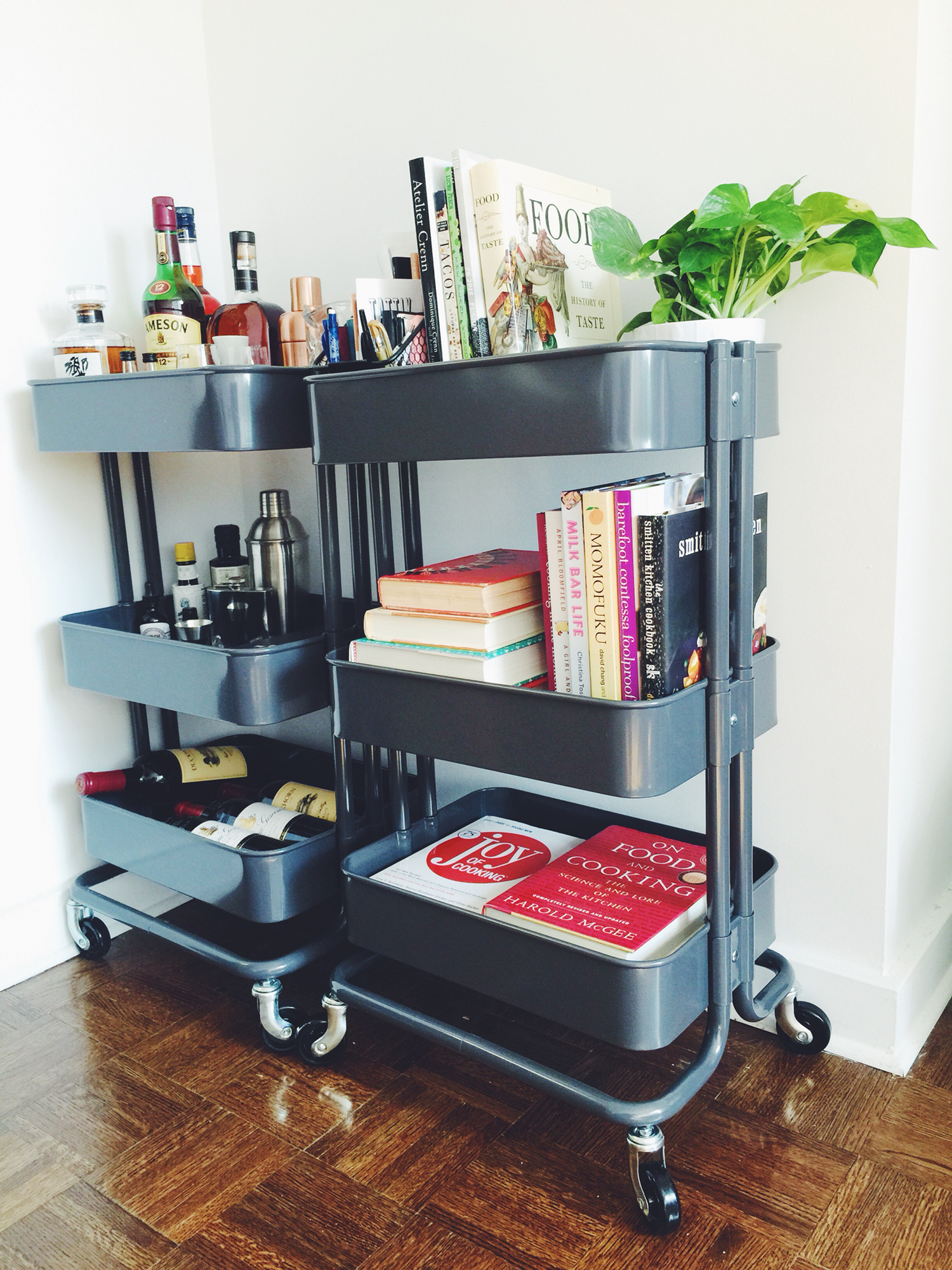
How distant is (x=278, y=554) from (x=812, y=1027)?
1.03 metres

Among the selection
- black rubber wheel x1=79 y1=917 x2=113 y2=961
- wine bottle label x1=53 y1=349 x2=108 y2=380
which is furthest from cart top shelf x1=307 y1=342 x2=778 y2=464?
black rubber wheel x1=79 y1=917 x2=113 y2=961

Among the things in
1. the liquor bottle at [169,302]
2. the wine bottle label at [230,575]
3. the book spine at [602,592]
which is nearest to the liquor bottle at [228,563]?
the wine bottle label at [230,575]

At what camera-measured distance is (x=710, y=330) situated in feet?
3.51

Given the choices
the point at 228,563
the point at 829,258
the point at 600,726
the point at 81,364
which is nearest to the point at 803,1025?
the point at 600,726

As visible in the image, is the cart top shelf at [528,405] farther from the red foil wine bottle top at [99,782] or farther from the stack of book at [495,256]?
the red foil wine bottle top at [99,782]

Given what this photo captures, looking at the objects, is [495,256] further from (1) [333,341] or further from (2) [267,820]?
(2) [267,820]

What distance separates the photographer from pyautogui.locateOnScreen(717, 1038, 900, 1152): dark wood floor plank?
122 cm

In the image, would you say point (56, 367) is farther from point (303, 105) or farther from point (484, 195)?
point (484, 195)

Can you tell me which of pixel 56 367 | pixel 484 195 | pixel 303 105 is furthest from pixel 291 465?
pixel 484 195

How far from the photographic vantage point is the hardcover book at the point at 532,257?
109cm

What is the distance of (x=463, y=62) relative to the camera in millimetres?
1481

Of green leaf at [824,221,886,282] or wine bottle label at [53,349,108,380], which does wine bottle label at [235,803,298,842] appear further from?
green leaf at [824,221,886,282]

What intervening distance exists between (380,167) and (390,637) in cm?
84

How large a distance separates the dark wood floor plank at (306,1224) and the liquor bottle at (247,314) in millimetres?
1109
